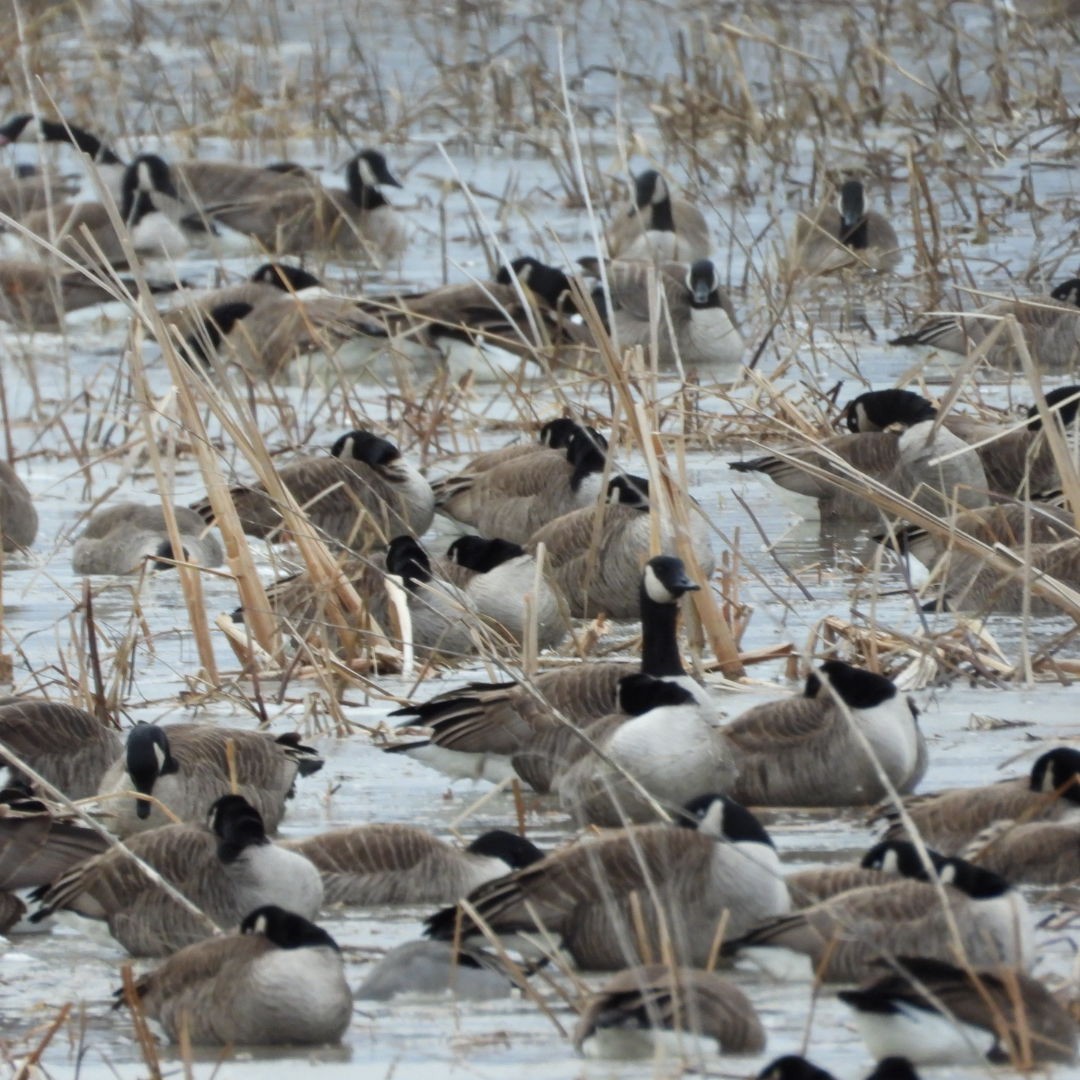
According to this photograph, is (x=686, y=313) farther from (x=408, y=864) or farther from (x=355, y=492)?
(x=408, y=864)

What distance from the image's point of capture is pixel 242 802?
214 inches

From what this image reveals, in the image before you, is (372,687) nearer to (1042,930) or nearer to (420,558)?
(420,558)

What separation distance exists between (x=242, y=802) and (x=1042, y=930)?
1717mm

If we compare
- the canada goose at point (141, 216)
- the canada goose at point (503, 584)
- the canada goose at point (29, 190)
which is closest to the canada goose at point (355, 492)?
the canada goose at point (503, 584)

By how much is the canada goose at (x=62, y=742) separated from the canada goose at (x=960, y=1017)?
9.49ft

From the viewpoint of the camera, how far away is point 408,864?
549cm

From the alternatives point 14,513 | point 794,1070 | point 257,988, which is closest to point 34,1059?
point 257,988

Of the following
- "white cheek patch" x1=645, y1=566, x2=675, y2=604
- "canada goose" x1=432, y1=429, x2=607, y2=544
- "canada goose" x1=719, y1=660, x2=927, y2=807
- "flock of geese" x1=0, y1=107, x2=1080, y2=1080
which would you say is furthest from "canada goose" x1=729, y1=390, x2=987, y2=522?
"canada goose" x1=719, y1=660, x2=927, y2=807

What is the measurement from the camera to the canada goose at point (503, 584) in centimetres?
830

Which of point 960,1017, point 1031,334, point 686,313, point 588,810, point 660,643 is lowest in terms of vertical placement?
point 686,313

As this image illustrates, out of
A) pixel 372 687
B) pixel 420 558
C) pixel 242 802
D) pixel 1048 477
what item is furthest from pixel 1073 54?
pixel 242 802

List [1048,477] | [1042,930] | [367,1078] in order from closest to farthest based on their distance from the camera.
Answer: [367,1078]
[1042,930]
[1048,477]

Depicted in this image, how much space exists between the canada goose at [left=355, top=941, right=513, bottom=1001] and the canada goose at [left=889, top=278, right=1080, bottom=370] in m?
7.75

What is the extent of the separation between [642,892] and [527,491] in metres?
5.28
